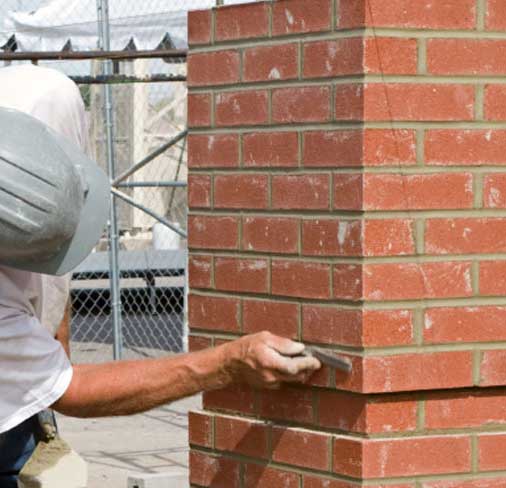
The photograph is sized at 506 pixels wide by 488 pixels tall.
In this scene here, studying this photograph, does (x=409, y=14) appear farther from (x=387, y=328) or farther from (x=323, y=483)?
(x=323, y=483)

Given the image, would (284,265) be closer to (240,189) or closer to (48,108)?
(240,189)

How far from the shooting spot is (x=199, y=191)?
145 inches

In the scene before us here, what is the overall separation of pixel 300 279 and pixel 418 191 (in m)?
0.36

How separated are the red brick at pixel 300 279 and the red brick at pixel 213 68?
0.50m

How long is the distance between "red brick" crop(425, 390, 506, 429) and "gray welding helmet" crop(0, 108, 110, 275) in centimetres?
89

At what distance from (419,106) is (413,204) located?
0.74ft

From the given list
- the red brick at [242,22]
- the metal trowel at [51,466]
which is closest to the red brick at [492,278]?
the red brick at [242,22]

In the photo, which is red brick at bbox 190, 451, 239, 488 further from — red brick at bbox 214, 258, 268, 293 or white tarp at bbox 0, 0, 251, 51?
white tarp at bbox 0, 0, 251, 51

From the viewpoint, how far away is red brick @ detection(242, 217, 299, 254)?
3.41m

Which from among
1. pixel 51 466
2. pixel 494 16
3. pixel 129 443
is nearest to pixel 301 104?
pixel 494 16

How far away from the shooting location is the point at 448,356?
10.8 feet

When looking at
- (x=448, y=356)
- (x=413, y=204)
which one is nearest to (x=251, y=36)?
(x=413, y=204)

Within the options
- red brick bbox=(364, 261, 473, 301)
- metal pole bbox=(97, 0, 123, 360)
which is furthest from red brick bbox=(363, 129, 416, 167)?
metal pole bbox=(97, 0, 123, 360)

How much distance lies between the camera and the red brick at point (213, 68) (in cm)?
356
